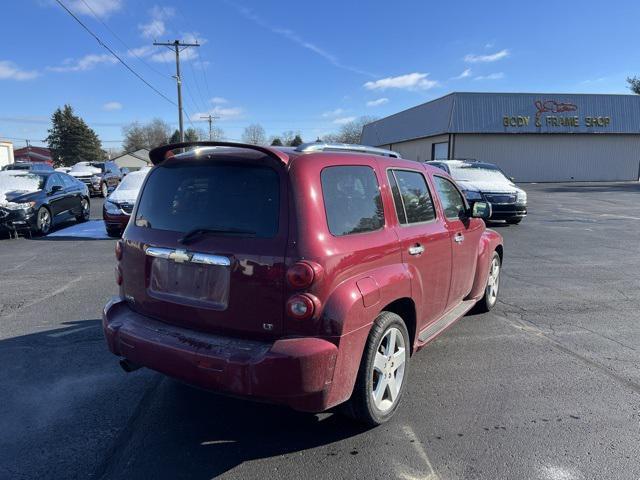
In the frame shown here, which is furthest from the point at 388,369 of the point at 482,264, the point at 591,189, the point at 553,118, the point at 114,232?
the point at 553,118

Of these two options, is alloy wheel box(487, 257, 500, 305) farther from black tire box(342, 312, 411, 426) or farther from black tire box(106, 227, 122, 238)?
black tire box(106, 227, 122, 238)

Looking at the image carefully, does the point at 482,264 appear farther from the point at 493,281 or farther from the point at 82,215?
the point at 82,215

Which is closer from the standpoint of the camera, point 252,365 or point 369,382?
point 252,365

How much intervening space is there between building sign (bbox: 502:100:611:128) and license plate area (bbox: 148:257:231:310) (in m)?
36.9

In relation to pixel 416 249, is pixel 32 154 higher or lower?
higher

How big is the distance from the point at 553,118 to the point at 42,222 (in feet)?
119

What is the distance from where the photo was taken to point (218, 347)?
8.82 feet

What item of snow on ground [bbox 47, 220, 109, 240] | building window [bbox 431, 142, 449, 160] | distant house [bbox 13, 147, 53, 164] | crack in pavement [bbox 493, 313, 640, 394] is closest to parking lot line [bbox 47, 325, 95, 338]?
crack in pavement [bbox 493, 313, 640, 394]

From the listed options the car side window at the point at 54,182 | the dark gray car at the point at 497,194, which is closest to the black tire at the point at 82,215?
the car side window at the point at 54,182

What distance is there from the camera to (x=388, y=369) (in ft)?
10.4

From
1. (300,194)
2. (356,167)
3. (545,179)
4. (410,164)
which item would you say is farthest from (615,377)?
(545,179)

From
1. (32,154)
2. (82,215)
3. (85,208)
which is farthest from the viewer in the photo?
(32,154)

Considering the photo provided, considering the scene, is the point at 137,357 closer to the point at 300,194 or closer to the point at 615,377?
the point at 300,194

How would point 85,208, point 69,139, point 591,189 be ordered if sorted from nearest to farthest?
point 85,208
point 591,189
point 69,139
